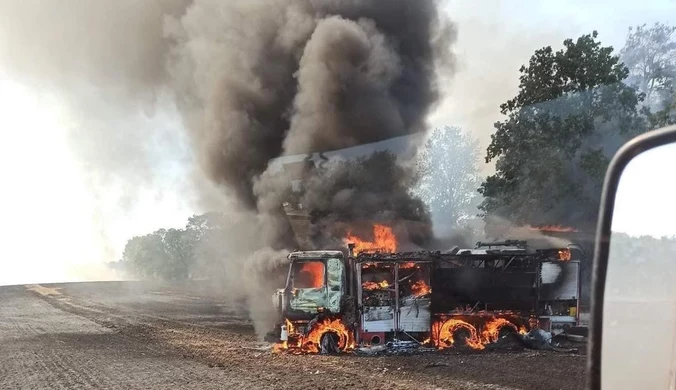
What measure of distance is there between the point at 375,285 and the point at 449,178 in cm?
1454

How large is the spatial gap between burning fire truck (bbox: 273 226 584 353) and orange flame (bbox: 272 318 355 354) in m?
0.02

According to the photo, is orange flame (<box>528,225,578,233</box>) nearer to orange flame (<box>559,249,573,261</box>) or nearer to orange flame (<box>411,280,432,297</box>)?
orange flame (<box>559,249,573,261</box>)

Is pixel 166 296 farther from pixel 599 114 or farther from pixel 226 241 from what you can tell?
pixel 599 114

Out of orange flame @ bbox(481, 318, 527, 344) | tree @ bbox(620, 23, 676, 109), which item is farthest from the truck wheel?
tree @ bbox(620, 23, 676, 109)

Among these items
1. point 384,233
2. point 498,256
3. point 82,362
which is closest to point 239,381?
point 82,362

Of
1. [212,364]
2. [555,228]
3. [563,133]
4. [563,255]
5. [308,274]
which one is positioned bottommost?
[212,364]

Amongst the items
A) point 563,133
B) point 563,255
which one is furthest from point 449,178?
point 563,255

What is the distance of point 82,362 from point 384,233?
25.2 ft

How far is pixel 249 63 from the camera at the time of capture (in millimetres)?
17672

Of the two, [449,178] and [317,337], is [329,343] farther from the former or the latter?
[449,178]

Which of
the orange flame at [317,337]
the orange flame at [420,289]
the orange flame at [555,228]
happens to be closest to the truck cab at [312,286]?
the orange flame at [317,337]

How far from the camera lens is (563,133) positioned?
1554 cm

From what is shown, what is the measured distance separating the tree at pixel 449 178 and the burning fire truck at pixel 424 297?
9959mm

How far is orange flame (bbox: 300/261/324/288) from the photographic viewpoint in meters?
9.74
